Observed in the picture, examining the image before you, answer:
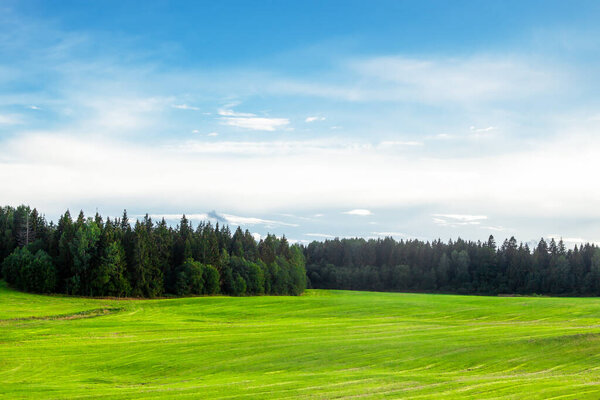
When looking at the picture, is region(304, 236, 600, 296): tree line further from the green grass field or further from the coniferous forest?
the green grass field

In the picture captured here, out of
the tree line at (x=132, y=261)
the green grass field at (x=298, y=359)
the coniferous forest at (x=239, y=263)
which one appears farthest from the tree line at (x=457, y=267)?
the green grass field at (x=298, y=359)

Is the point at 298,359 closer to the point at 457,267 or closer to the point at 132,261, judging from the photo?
the point at 132,261

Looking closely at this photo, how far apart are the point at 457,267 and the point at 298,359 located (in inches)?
5622

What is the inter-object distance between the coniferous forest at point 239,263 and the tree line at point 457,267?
1.13ft

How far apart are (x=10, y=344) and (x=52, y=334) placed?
609 centimetres

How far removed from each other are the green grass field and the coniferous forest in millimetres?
38274

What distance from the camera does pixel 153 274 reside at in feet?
359

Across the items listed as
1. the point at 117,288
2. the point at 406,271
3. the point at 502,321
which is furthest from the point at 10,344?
the point at 406,271

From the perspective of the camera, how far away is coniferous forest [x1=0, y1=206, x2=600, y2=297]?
10192cm

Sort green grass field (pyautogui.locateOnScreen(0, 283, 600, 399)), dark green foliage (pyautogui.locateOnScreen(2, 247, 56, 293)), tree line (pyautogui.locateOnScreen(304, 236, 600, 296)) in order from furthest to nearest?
tree line (pyautogui.locateOnScreen(304, 236, 600, 296)) → dark green foliage (pyautogui.locateOnScreen(2, 247, 56, 293)) → green grass field (pyautogui.locateOnScreen(0, 283, 600, 399))

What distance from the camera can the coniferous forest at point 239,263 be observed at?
10192 centimetres

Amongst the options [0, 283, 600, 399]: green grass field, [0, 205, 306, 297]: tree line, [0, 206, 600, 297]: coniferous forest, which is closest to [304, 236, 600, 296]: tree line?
[0, 206, 600, 297]: coniferous forest

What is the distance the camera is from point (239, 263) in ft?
402

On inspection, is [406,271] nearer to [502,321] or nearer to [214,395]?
[502,321]
